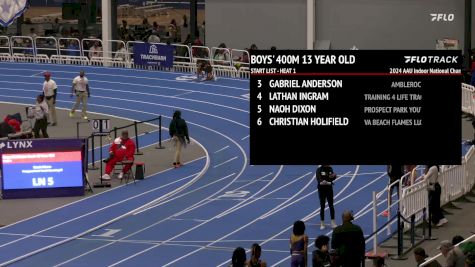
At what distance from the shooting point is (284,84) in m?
20.1

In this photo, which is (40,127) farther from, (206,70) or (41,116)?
(206,70)

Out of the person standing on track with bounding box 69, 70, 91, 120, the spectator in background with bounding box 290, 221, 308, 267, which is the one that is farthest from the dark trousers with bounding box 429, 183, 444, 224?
the person standing on track with bounding box 69, 70, 91, 120

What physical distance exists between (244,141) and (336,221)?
1117cm

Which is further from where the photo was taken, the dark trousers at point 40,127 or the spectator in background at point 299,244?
the dark trousers at point 40,127

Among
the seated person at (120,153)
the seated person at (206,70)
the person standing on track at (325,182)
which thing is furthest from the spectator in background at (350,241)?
the seated person at (206,70)

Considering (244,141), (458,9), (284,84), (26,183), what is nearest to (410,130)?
(284,84)

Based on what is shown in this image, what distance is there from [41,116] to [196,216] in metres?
9.08

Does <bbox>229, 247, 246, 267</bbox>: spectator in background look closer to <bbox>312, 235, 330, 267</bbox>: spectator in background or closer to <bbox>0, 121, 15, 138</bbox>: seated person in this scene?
<bbox>312, 235, 330, 267</bbox>: spectator in background

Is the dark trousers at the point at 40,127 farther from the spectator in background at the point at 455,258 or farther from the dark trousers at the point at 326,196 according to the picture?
the spectator in background at the point at 455,258

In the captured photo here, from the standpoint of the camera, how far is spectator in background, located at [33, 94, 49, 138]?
37.0 metres

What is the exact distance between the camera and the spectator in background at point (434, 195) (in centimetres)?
2628
